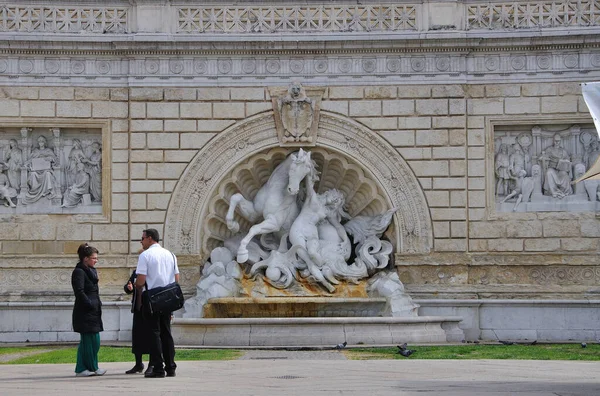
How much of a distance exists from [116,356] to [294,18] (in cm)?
813

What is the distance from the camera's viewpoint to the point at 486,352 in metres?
18.2

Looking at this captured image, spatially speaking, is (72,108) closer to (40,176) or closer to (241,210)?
(40,176)

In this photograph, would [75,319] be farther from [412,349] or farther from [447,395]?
[412,349]

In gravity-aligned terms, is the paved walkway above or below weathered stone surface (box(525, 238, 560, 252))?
below

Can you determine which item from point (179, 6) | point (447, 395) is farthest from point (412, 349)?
point (179, 6)

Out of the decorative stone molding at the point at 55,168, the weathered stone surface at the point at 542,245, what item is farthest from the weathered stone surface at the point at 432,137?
the decorative stone molding at the point at 55,168

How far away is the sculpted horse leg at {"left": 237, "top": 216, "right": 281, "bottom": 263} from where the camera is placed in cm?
2206

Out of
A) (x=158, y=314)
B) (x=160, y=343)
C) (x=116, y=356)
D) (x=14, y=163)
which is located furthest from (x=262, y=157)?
(x=160, y=343)

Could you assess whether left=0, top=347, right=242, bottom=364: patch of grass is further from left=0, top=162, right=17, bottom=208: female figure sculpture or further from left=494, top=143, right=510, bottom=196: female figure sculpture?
left=494, top=143, right=510, bottom=196: female figure sculpture

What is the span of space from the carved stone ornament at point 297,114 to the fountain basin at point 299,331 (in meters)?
4.32

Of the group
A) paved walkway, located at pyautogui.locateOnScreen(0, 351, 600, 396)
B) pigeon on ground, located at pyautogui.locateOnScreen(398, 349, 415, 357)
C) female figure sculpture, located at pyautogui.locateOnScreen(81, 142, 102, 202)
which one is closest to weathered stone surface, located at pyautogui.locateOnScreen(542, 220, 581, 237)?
pigeon on ground, located at pyautogui.locateOnScreen(398, 349, 415, 357)

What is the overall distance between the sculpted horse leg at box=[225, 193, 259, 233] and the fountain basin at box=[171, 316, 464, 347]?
9.42ft

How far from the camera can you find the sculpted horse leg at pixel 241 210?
22.4 metres

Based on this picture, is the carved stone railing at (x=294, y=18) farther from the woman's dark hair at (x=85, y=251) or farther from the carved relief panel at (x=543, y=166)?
the woman's dark hair at (x=85, y=251)
